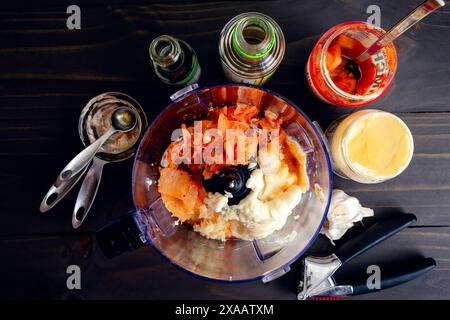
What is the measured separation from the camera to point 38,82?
0.84 metres

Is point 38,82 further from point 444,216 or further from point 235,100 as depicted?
point 444,216

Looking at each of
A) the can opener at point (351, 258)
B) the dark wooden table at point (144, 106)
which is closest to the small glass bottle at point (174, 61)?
the dark wooden table at point (144, 106)

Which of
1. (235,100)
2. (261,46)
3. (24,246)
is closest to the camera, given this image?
(261,46)

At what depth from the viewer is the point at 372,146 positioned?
747 millimetres

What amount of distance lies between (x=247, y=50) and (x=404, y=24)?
0.25 meters

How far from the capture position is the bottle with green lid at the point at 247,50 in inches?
25.4

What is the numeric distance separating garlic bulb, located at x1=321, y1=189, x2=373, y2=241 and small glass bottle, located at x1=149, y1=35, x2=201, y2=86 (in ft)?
1.20

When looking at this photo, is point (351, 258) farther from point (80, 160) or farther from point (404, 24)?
point (80, 160)

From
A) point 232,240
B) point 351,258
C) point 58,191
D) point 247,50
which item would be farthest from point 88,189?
point 351,258

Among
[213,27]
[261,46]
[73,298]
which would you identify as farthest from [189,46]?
[73,298]

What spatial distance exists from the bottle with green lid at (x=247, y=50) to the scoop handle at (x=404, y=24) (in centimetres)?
17
